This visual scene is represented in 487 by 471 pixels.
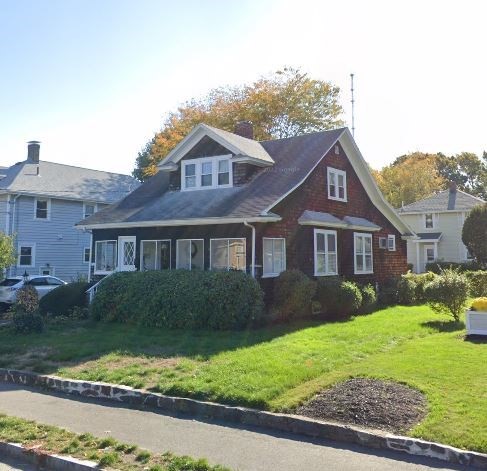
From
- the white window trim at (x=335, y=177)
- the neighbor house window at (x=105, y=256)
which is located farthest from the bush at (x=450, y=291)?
the neighbor house window at (x=105, y=256)

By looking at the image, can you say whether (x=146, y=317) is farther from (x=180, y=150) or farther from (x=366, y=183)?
(x=366, y=183)

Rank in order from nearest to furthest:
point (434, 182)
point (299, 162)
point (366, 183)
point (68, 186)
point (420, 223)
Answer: point (299, 162)
point (366, 183)
point (68, 186)
point (420, 223)
point (434, 182)

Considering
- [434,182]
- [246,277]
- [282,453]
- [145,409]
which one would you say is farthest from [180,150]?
[434,182]

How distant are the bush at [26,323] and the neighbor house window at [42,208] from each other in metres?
18.5

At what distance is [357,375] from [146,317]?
8043mm

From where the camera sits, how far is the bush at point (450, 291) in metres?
14.6

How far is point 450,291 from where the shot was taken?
14.6 metres

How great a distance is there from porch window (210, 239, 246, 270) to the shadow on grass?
5.77 meters

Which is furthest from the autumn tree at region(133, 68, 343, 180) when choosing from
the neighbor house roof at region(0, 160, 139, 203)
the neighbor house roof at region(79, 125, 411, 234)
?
the neighbor house roof at region(79, 125, 411, 234)

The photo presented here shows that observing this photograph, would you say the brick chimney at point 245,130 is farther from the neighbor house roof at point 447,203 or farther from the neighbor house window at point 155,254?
the neighbor house roof at point 447,203

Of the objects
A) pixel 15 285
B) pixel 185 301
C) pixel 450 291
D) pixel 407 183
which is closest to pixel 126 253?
pixel 15 285

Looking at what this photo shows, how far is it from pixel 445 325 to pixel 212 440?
982 cm

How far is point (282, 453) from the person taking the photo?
5879mm

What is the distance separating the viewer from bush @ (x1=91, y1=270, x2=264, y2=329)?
552 inches
